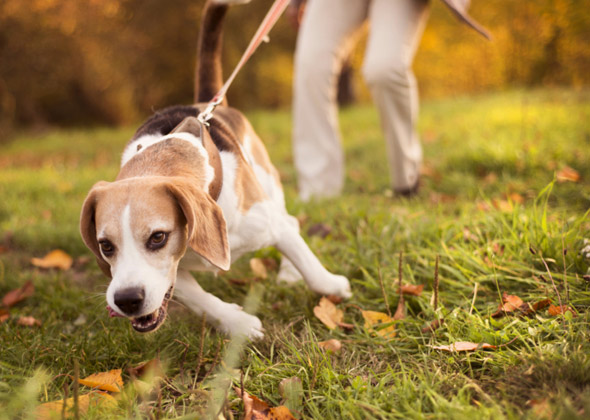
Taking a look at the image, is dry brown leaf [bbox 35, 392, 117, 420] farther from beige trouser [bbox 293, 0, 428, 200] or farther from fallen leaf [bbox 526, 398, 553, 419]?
beige trouser [bbox 293, 0, 428, 200]

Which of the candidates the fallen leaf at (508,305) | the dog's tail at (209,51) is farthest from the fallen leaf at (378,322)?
the dog's tail at (209,51)

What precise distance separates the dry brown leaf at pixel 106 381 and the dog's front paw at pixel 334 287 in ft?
3.23

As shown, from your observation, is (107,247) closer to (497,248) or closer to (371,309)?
(371,309)

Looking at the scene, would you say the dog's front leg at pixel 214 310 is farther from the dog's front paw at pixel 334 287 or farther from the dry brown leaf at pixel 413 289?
the dry brown leaf at pixel 413 289

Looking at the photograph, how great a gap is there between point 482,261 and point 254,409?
138cm

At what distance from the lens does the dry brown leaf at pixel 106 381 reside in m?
1.88

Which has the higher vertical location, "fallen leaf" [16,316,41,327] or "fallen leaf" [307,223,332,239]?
"fallen leaf" [16,316,41,327]

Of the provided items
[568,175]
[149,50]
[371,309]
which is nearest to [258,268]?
[371,309]

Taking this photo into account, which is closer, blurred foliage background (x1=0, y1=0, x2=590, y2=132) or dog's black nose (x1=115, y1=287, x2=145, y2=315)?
dog's black nose (x1=115, y1=287, x2=145, y2=315)

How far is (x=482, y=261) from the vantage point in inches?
97.9

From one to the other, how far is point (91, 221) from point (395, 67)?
2.64 m

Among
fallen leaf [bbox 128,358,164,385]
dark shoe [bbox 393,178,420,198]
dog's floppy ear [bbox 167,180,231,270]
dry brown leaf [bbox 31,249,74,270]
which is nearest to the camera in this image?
dog's floppy ear [bbox 167,180,231,270]

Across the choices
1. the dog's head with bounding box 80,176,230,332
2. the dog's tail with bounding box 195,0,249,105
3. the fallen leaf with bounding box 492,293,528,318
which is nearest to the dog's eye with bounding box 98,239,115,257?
the dog's head with bounding box 80,176,230,332

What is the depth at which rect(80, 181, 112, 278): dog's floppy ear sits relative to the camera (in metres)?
1.87
